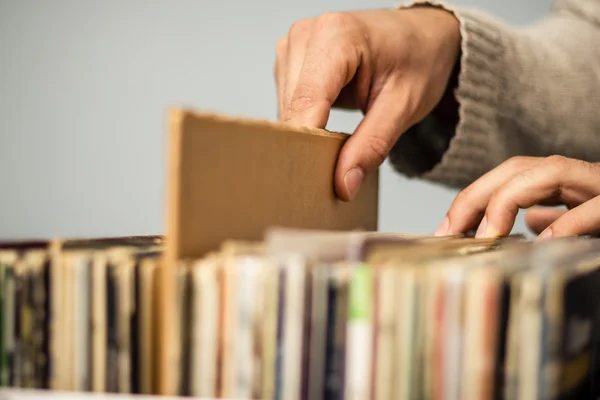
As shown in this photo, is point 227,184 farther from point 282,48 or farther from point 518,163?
point 282,48

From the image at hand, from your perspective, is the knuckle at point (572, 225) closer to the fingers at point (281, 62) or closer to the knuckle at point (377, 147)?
the knuckle at point (377, 147)

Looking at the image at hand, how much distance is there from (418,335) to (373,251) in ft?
0.20

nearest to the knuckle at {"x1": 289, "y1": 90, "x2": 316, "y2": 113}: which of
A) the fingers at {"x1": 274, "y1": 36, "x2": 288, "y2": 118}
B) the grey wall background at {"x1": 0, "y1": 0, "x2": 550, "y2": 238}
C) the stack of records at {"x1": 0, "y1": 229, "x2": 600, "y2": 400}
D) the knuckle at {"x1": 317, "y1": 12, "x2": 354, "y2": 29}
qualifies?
the knuckle at {"x1": 317, "y1": 12, "x2": 354, "y2": 29}

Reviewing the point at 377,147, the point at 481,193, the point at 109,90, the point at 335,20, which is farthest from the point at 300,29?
the point at 109,90

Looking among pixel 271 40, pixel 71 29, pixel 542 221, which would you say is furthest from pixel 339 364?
pixel 71 29

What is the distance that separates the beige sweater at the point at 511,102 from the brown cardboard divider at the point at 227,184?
412 millimetres

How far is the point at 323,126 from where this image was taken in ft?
2.29

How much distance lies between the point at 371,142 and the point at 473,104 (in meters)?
0.27

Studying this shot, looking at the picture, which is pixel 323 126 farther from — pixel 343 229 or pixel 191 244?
pixel 191 244

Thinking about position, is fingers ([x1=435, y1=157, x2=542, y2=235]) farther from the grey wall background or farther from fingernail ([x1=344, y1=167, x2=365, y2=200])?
the grey wall background

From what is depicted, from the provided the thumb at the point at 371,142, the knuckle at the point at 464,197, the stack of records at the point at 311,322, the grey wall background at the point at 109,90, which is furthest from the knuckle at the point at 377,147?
the grey wall background at the point at 109,90

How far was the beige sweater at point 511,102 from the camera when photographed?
0.88 meters

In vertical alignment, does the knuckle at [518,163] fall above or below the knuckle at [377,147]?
below

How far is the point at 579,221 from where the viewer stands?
621mm
